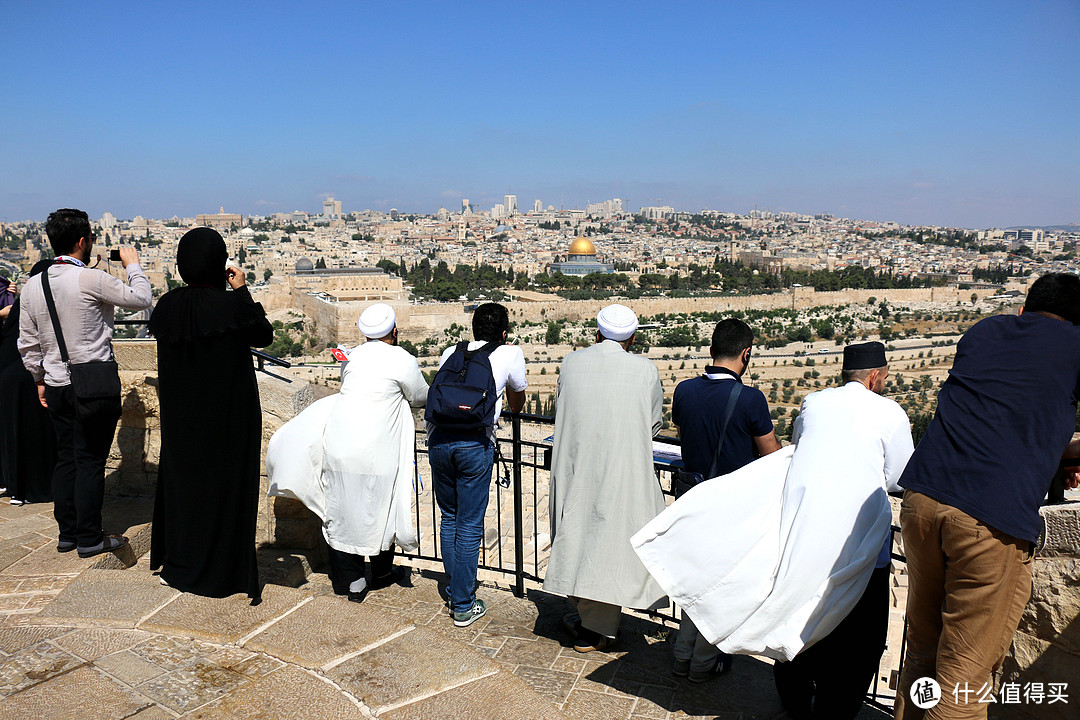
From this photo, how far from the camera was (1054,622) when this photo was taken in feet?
6.08

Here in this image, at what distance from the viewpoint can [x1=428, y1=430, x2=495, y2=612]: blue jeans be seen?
2564 millimetres

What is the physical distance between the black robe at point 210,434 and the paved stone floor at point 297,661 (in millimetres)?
117

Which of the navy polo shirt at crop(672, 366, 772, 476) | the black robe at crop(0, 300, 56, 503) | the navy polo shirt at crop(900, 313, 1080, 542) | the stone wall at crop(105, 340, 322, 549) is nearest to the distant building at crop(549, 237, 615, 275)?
the stone wall at crop(105, 340, 322, 549)

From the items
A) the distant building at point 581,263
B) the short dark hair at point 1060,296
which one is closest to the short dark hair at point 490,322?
the short dark hair at point 1060,296

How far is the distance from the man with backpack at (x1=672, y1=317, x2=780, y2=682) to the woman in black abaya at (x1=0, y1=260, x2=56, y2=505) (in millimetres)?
2687

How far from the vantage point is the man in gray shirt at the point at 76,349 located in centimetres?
265

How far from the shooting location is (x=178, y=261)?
7.52 ft

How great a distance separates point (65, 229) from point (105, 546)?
3.75 feet

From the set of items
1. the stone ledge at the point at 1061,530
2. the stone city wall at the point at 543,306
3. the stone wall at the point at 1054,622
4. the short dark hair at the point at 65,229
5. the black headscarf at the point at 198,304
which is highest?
the short dark hair at the point at 65,229

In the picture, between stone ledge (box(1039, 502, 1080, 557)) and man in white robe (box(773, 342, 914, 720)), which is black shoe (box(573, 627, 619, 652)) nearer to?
Answer: man in white robe (box(773, 342, 914, 720))

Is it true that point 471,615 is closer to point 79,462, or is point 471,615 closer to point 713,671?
point 713,671

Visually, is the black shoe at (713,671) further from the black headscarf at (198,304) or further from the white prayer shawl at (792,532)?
the black headscarf at (198,304)

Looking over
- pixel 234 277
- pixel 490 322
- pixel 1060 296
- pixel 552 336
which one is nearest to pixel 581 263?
pixel 552 336

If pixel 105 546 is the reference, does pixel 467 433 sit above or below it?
above
